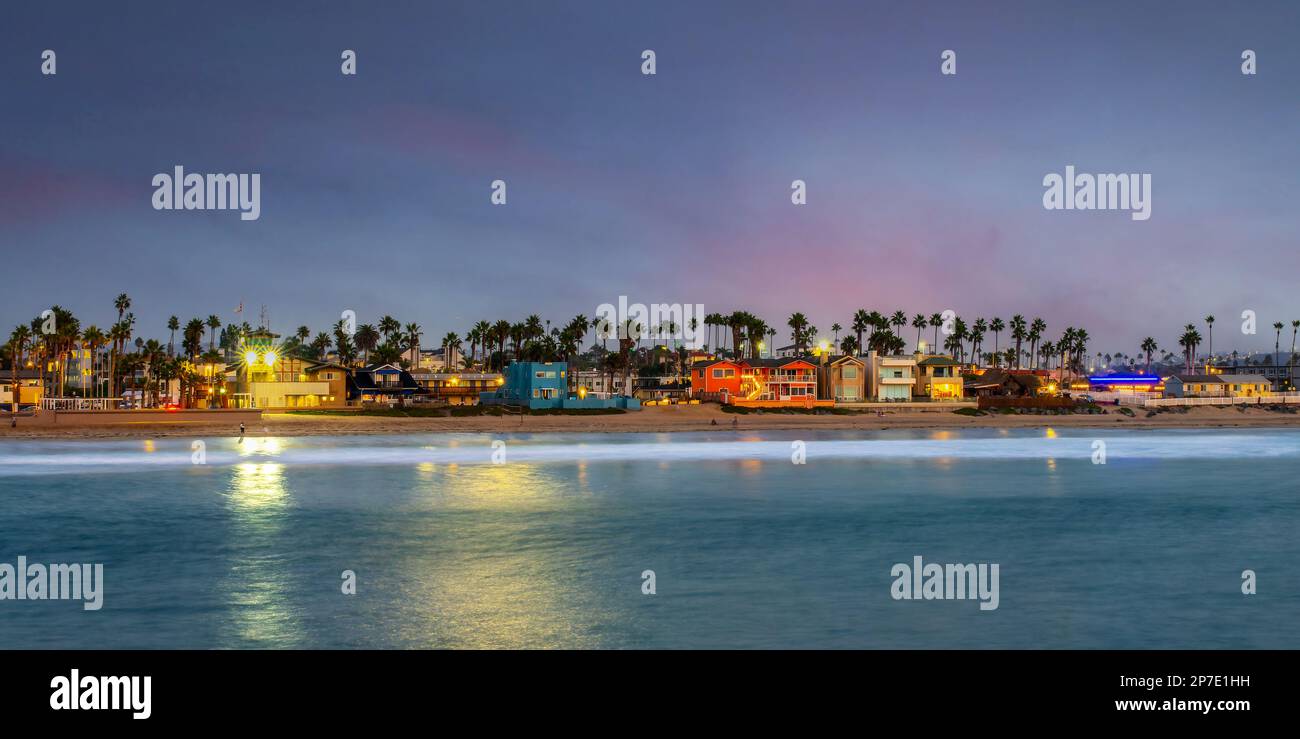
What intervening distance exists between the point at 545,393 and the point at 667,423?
17.4m

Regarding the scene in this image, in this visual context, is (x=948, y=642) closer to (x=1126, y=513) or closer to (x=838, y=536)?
(x=838, y=536)

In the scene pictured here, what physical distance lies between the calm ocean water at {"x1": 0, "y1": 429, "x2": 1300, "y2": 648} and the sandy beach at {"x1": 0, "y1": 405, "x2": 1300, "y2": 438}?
60.6 feet

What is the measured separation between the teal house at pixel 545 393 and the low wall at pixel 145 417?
30984 millimetres

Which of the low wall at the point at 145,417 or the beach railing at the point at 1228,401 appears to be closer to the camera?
the low wall at the point at 145,417

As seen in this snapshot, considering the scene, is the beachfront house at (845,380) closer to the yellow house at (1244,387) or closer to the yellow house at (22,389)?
the yellow house at (1244,387)

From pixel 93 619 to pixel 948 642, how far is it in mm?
19532

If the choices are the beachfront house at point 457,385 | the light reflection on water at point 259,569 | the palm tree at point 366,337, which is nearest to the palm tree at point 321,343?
the palm tree at point 366,337

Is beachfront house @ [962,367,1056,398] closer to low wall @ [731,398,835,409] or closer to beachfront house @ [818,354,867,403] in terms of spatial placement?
beachfront house @ [818,354,867,403]

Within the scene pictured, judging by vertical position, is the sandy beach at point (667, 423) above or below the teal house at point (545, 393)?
below

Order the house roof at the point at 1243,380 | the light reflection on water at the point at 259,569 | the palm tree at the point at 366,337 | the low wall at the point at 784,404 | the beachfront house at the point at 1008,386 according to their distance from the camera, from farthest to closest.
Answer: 1. the palm tree at the point at 366,337
2. the beachfront house at the point at 1008,386
3. the house roof at the point at 1243,380
4. the low wall at the point at 784,404
5. the light reflection on water at the point at 259,569

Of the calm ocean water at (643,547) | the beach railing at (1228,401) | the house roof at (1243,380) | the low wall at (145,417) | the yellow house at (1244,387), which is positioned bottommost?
the calm ocean water at (643,547)

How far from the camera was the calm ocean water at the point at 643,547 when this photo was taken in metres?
21.0

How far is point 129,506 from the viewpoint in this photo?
1679 inches
